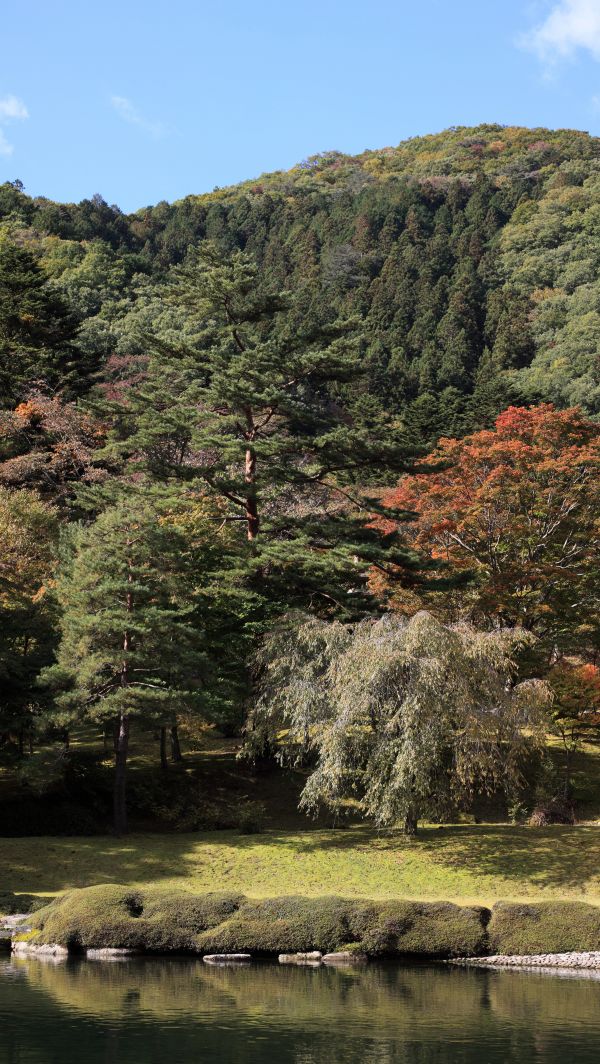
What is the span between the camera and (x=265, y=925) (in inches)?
828

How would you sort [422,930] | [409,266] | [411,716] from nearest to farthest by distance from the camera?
[422,930] → [411,716] → [409,266]

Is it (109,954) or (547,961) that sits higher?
(547,961)

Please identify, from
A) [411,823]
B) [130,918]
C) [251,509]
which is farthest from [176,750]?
[130,918]

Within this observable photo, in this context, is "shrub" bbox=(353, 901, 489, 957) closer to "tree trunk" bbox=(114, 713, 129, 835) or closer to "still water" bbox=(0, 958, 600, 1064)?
"still water" bbox=(0, 958, 600, 1064)

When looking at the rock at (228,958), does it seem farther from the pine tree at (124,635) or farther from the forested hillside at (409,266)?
the forested hillside at (409,266)

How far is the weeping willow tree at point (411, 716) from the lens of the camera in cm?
2566

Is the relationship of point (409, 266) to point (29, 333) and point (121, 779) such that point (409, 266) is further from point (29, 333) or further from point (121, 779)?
point (121, 779)

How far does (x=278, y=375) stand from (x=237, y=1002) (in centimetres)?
2147

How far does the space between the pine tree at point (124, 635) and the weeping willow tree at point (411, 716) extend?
3488 millimetres

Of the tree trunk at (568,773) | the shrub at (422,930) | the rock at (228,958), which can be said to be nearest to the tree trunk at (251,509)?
the tree trunk at (568,773)

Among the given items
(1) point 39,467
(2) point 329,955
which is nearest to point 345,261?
(1) point 39,467

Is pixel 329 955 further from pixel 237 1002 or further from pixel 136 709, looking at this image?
pixel 136 709

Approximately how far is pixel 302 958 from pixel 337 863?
18.9ft

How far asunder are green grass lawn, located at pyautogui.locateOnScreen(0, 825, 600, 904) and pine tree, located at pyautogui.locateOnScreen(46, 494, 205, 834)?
292 cm
